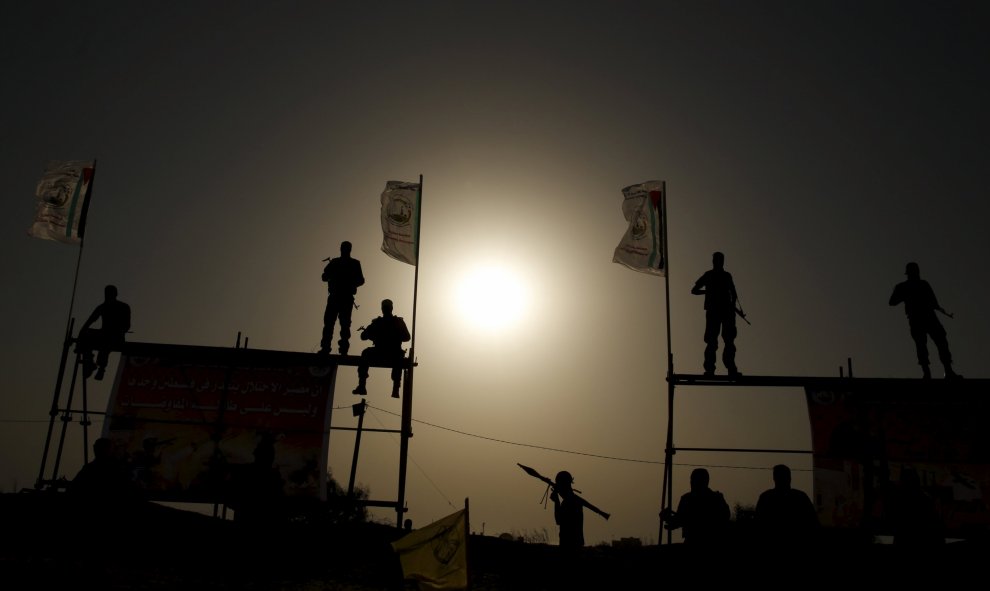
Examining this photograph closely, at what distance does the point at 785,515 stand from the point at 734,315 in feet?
19.3

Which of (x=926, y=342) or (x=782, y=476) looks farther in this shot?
(x=926, y=342)

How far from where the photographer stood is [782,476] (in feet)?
31.7

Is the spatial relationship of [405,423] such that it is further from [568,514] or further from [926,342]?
[926,342]

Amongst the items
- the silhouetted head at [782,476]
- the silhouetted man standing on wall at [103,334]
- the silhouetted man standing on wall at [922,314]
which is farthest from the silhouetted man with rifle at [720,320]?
the silhouetted man standing on wall at [103,334]

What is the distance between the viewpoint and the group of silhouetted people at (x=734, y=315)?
1472cm

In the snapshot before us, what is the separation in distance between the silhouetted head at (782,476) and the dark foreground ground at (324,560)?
0.80 m

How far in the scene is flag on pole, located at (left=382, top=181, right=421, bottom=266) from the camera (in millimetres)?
16938

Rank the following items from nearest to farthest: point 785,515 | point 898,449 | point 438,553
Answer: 1. point 785,515
2. point 438,553
3. point 898,449

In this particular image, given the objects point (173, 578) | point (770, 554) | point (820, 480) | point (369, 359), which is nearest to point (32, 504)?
point (173, 578)

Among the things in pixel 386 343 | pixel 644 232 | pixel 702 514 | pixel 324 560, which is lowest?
pixel 324 560

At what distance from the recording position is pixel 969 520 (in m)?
13.2

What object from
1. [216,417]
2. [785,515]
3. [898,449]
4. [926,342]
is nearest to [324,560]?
[216,417]

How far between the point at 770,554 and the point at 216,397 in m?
10.2

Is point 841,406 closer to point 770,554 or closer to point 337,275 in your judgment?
point 770,554
